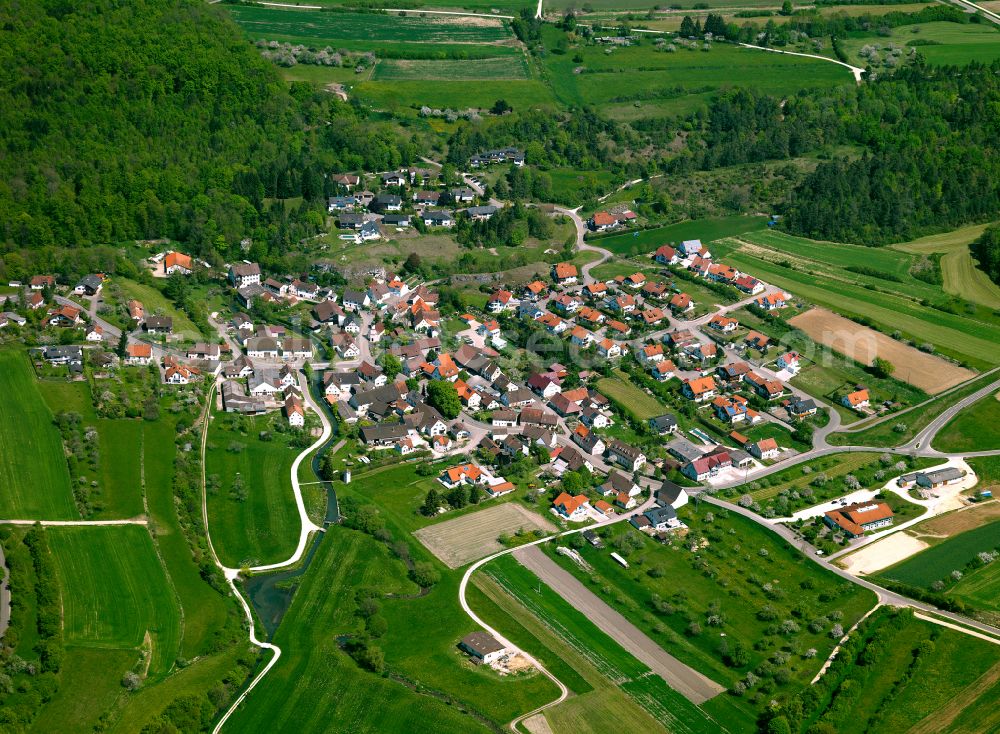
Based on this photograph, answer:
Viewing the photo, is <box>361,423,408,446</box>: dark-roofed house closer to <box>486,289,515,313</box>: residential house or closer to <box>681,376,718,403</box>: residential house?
<box>681,376,718,403</box>: residential house

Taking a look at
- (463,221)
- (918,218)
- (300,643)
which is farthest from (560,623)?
(918,218)

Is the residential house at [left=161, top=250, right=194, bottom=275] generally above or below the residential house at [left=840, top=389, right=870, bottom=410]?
above

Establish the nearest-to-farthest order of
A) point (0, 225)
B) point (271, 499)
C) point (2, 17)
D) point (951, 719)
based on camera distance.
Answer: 1. point (951, 719)
2. point (271, 499)
3. point (0, 225)
4. point (2, 17)

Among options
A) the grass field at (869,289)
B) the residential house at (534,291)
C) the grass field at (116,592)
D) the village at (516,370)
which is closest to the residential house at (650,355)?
the village at (516,370)

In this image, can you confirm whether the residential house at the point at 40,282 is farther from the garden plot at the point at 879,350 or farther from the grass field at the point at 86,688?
the garden plot at the point at 879,350

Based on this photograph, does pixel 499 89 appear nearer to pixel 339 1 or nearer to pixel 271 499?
pixel 339 1

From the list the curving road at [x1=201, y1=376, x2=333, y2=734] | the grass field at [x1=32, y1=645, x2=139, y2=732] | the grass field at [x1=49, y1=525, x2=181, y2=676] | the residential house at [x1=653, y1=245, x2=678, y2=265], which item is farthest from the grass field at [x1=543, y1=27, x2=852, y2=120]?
the grass field at [x1=32, y1=645, x2=139, y2=732]
